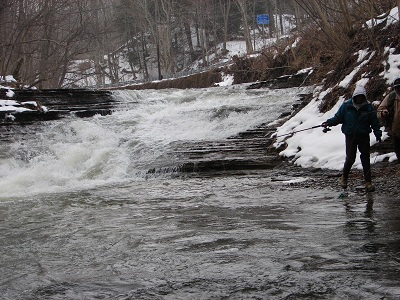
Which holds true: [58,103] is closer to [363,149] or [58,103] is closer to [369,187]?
[363,149]

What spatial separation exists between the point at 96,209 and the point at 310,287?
182 inches

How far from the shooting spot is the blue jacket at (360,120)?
673 centimetres

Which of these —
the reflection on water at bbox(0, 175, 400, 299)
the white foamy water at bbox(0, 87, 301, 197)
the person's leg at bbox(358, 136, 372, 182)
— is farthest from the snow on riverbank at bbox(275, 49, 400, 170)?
the white foamy water at bbox(0, 87, 301, 197)

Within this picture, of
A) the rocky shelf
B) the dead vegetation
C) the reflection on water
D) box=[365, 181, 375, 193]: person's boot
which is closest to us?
the reflection on water

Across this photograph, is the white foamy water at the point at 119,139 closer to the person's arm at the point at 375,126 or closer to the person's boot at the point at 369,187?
the person's boot at the point at 369,187

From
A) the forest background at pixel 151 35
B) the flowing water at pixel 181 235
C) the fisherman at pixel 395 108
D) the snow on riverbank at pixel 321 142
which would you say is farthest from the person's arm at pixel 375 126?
the forest background at pixel 151 35

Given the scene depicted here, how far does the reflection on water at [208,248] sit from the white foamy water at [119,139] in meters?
3.25

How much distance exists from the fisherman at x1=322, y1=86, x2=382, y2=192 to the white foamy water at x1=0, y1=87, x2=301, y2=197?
521 centimetres

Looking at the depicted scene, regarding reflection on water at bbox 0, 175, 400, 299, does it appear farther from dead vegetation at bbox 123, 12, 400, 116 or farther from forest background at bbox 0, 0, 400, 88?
forest background at bbox 0, 0, 400, 88

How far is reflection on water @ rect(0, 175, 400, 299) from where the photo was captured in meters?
3.49

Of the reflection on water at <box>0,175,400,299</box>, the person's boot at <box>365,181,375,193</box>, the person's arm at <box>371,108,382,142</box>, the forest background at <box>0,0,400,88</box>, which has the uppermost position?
the forest background at <box>0,0,400,88</box>

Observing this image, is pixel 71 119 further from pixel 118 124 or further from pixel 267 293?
pixel 267 293

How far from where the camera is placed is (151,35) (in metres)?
57.9

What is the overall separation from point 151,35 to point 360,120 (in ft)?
176
